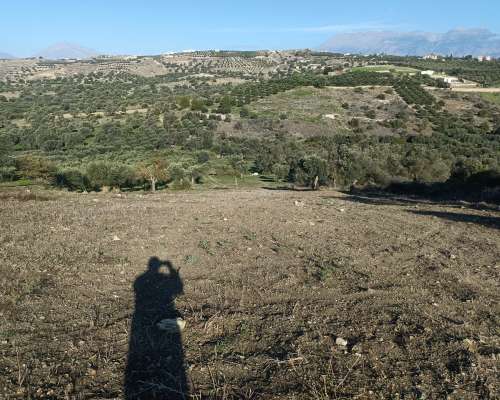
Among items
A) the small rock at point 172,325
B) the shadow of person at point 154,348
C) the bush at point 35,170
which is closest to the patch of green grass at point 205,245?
the shadow of person at point 154,348

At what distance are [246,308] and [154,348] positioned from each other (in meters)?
1.50

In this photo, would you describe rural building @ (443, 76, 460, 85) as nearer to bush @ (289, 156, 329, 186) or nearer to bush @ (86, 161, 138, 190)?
bush @ (289, 156, 329, 186)

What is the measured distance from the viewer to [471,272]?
7867mm

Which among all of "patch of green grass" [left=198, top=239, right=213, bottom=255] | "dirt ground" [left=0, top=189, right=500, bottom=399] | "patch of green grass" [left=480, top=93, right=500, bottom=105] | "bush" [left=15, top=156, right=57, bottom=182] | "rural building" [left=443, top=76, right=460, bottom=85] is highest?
"rural building" [left=443, top=76, right=460, bottom=85]

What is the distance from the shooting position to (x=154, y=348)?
5.17m

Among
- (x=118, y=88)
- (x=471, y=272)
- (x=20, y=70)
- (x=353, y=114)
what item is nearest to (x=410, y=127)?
(x=353, y=114)

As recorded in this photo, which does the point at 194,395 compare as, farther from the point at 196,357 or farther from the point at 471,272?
the point at 471,272

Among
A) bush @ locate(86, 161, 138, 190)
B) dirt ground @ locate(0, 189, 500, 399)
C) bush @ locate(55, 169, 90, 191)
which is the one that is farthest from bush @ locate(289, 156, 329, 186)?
dirt ground @ locate(0, 189, 500, 399)

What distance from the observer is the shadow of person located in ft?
14.5

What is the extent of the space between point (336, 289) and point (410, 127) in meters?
44.4

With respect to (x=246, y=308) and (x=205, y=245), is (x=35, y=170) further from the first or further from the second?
(x=246, y=308)

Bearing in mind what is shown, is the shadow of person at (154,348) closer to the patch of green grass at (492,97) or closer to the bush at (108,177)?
the bush at (108,177)

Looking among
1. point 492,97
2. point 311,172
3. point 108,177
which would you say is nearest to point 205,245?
point 108,177

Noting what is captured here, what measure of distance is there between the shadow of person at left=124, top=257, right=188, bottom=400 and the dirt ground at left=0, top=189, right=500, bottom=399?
0.8 inches
